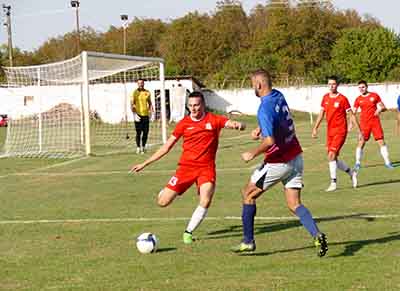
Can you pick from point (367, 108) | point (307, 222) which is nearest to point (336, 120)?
point (367, 108)

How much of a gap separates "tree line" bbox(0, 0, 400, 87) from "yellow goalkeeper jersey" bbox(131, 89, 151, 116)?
4541 cm

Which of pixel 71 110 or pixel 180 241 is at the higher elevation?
pixel 180 241

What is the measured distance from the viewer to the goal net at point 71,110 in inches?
1078

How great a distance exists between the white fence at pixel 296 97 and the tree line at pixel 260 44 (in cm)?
532

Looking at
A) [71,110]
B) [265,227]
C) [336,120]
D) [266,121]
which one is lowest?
[71,110]

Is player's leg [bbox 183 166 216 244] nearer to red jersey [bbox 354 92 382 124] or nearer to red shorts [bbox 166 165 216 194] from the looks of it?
red shorts [bbox 166 165 216 194]

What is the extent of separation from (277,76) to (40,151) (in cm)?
5229

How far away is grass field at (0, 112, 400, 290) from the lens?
7797 millimetres

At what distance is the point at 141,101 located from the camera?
25234 mm

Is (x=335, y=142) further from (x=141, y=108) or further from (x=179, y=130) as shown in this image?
(x=141, y=108)

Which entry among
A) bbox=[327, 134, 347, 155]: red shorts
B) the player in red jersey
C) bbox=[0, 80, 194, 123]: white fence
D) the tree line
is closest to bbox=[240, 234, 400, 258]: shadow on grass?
the player in red jersey

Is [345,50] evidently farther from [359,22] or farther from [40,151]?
[40,151]

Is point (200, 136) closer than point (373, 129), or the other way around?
point (200, 136)

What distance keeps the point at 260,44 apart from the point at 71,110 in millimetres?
53087
